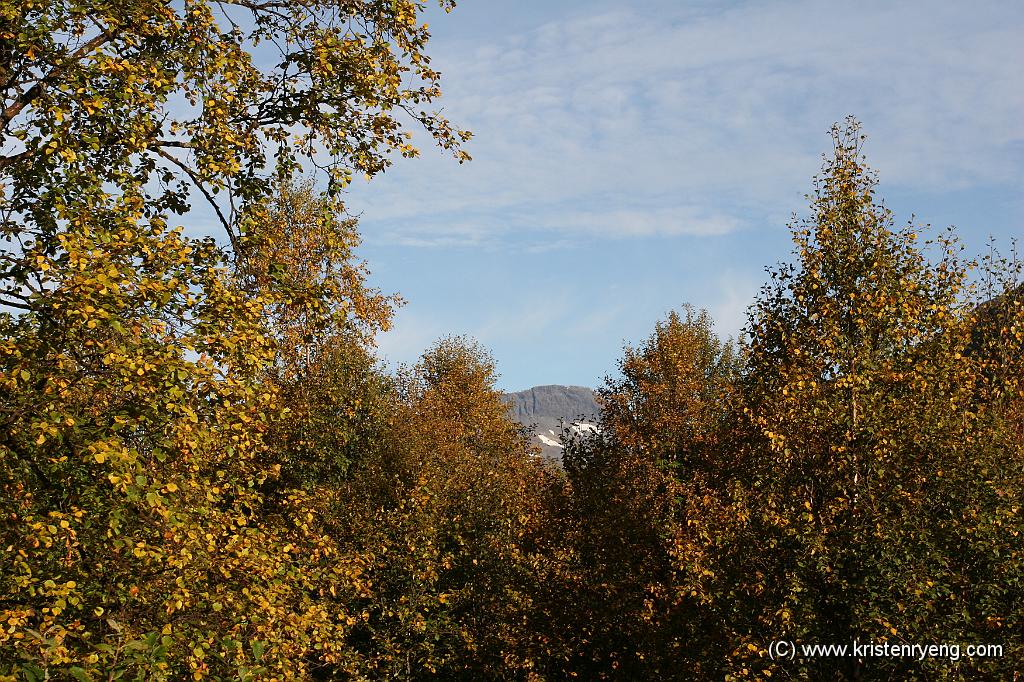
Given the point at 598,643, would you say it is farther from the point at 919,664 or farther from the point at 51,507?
the point at 51,507

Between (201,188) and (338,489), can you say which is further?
(338,489)

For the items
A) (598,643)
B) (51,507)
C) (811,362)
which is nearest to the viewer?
(51,507)

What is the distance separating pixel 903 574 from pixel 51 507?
16.1 meters

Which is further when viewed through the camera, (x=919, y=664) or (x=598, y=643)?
(x=598, y=643)

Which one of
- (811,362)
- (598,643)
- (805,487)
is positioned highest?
(811,362)

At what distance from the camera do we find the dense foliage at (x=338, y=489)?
12633 mm

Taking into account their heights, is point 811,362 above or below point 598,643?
above

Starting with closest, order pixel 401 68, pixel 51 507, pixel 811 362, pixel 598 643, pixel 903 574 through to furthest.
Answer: pixel 51 507 < pixel 401 68 < pixel 903 574 < pixel 811 362 < pixel 598 643

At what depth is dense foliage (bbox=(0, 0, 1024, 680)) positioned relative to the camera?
12.6 meters

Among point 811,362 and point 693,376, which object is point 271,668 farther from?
point 693,376

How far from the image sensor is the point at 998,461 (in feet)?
73.6

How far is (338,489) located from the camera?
1576 inches

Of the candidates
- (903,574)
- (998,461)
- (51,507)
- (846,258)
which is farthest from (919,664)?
(51,507)

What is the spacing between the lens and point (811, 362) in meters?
23.9
